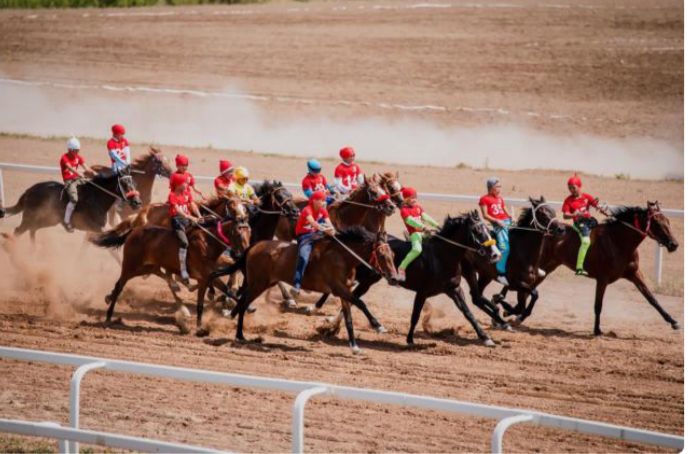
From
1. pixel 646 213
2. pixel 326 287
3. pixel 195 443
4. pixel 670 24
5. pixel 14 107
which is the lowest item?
pixel 195 443

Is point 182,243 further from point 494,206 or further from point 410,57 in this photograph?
point 410,57

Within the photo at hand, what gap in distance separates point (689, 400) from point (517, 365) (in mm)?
2316

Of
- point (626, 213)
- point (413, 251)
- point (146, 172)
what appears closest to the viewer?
point (413, 251)

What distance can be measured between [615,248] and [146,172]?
7079 millimetres

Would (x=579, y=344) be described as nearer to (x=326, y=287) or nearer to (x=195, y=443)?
(x=326, y=287)

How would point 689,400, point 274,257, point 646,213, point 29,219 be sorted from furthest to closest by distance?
point 29,219
point 646,213
point 274,257
point 689,400

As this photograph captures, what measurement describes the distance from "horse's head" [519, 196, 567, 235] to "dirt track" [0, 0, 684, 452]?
1303 mm

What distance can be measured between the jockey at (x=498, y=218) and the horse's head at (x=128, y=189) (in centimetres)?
494

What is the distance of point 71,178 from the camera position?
17.6m

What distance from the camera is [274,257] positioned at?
1396cm

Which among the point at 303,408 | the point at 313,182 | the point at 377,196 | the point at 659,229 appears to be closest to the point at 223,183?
the point at 313,182

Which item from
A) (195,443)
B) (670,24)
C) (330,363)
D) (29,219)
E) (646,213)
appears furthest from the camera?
(670,24)

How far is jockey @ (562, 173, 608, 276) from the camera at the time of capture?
1537 centimetres

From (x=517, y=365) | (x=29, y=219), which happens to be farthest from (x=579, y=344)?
(x=29, y=219)
